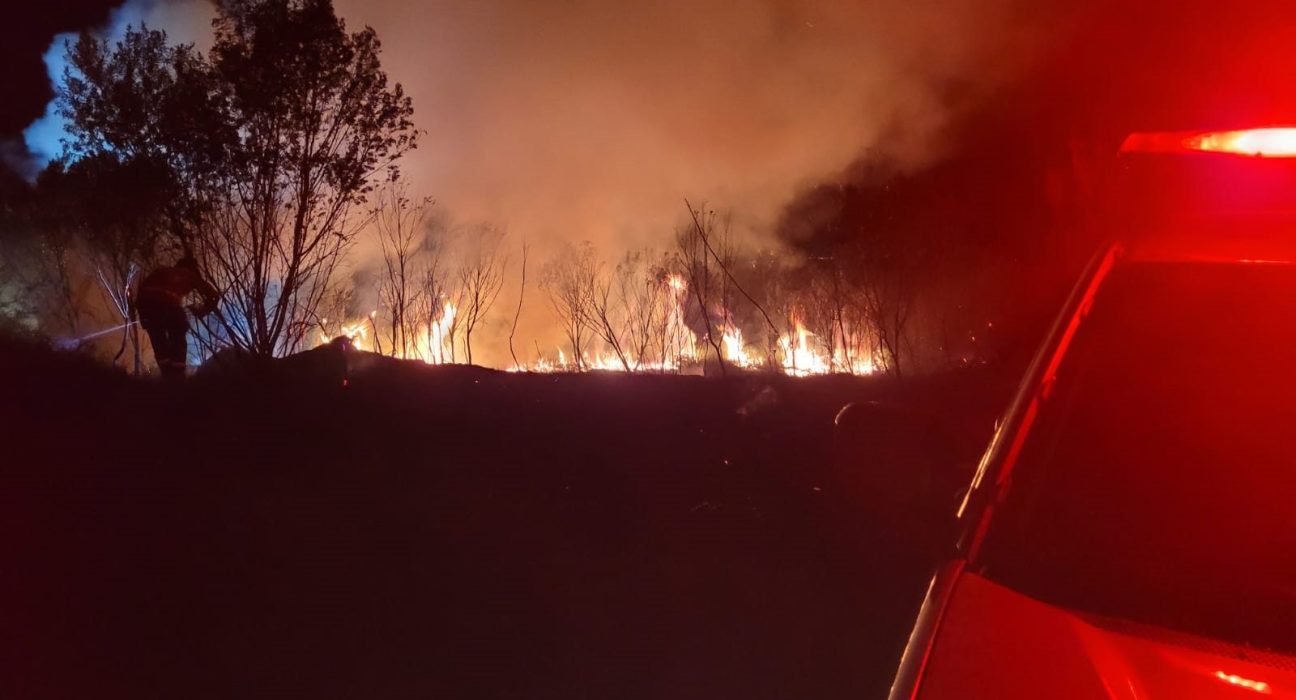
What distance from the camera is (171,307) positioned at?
11.2 metres

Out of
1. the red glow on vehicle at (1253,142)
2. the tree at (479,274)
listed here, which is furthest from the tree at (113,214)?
the red glow on vehicle at (1253,142)

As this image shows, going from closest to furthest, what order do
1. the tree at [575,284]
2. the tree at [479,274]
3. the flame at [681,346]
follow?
the flame at [681,346]
the tree at [479,274]
the tree at [575,284]

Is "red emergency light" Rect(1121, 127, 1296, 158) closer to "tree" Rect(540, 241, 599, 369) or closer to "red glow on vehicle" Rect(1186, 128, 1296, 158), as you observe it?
"red glow on vehicle" Rect(1186, 128, 1296, 158)

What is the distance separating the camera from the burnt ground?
4.63 metres

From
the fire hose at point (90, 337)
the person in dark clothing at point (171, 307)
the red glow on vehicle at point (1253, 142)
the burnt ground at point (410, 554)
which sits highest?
the fire hose at point (90, 337)

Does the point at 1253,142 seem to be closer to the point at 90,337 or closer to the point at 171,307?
the point at 171,307

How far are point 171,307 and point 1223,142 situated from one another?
461 inches

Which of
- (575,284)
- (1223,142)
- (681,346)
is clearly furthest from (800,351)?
(1223,142)

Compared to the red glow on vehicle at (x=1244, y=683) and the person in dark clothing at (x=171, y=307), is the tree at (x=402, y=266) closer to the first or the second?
the person in dark clothing at (x=171, y=307)

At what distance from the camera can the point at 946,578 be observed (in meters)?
1.63

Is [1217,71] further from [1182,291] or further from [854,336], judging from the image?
[854,336]

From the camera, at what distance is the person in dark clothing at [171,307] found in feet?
36.0

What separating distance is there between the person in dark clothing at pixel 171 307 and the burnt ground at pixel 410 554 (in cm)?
76

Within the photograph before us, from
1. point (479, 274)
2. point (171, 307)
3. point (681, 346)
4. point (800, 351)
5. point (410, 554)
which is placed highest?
point (479, 274)
